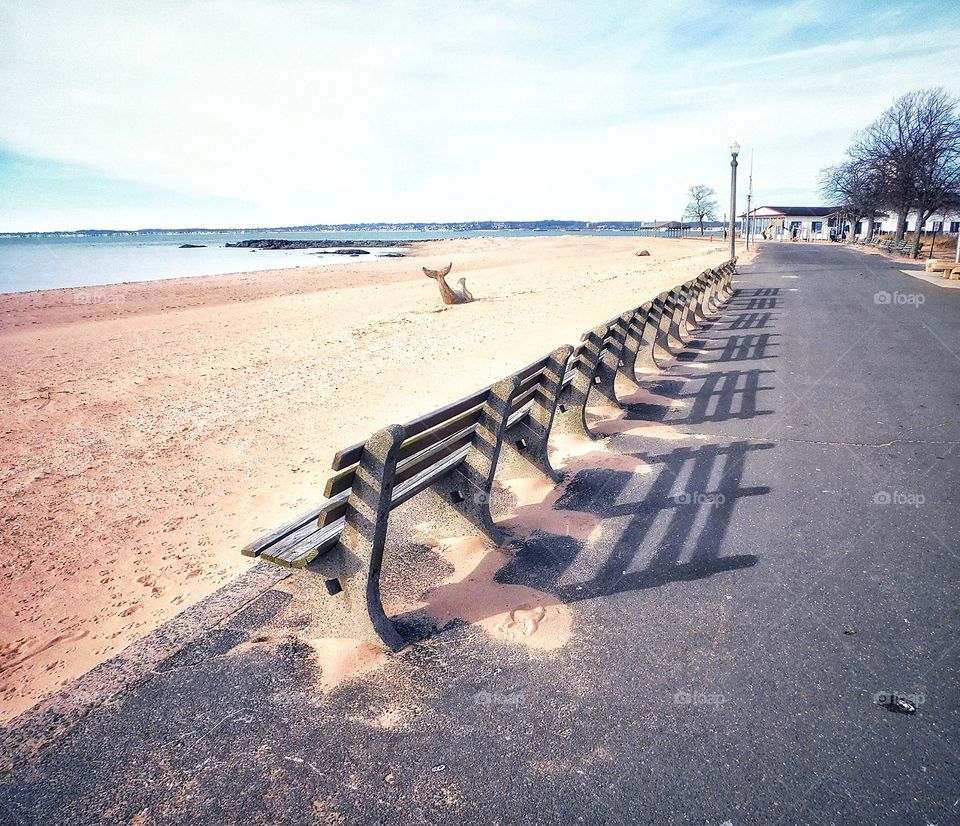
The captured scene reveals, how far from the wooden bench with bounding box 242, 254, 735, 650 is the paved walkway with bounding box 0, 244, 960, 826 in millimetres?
434

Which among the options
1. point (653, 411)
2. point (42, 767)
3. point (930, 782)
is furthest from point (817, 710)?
point (653, 411)

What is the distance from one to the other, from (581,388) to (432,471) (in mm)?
2621

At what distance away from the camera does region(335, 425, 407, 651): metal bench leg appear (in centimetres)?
276

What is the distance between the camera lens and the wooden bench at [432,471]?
2797mm

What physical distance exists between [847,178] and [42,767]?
75.0 metres

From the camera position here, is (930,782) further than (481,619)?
No

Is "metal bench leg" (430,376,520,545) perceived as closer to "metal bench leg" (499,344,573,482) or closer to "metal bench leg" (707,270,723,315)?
"metal bench leg" (499,344,573,482)

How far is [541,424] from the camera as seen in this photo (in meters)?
4.86

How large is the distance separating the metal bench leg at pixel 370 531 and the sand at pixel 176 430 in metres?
1.46

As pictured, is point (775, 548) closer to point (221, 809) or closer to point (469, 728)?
point (469, 728)

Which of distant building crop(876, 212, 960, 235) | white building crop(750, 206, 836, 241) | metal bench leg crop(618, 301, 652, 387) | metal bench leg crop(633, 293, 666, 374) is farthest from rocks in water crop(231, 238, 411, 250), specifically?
metal bench leg crop(618, 301, 652, 387)

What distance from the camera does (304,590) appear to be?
3016mm

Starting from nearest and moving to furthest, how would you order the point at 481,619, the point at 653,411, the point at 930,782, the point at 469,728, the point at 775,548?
the point at 930,782 < the point at 469,728 < the point at 481,619 < the point at 775,548 < the point at 653,411

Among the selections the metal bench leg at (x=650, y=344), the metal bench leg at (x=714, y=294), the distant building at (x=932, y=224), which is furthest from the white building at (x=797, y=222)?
the metal bench leg at (x=650, y=344)
